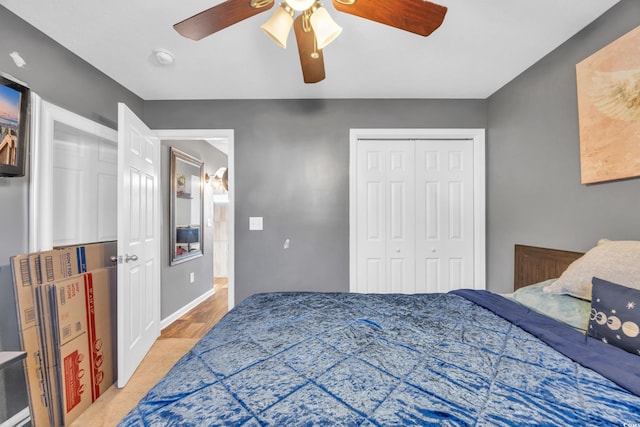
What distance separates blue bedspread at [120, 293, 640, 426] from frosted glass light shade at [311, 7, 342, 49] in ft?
4.52

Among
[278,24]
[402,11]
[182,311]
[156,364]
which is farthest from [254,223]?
[402,11]

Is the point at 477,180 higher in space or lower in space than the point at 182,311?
higher

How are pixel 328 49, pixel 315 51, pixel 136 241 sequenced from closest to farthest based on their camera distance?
pixel 315 51 < pixel 328 49 < pixel 136 241

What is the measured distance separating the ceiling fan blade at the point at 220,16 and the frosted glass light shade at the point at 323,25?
21cm

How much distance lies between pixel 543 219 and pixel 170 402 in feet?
8.46

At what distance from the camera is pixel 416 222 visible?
282 cm

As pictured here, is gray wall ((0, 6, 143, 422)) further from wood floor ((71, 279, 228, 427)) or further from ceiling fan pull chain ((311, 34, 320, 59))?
ceiling fan pull chain ((311, 34, 320, 59))

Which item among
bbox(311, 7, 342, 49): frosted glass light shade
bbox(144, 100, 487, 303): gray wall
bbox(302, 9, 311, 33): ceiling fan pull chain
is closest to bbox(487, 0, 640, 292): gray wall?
bbox(144, 100, 487, 303): gray wall

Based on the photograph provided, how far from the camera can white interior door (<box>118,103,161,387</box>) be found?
1987 mm

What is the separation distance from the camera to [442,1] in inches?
59.5

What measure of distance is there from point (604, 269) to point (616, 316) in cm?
33

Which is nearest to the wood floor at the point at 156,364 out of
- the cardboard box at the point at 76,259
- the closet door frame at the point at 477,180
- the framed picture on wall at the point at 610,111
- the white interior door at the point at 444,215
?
the cardboard box at the point at 76,259

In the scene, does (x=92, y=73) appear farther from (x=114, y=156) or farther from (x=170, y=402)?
A: (x=170, y=402)

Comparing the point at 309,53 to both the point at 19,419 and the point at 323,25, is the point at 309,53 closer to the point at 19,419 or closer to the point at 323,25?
the point at 323,25
